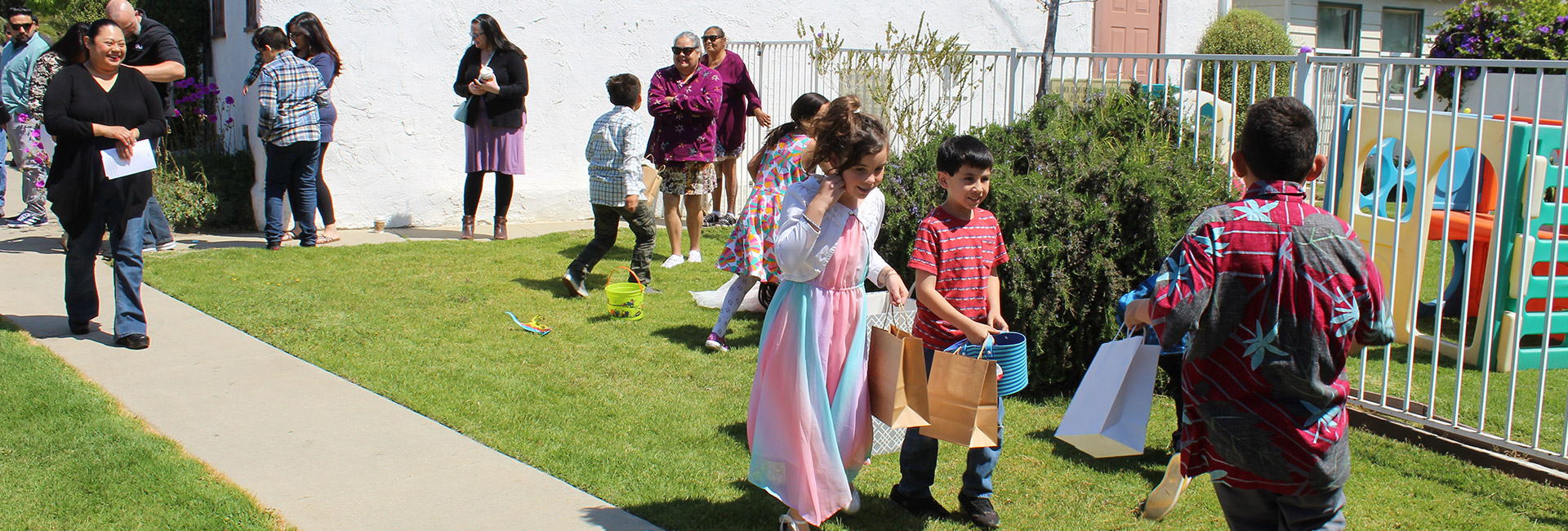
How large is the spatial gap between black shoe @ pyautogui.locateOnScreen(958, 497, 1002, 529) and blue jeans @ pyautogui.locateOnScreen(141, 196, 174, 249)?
7059 mm

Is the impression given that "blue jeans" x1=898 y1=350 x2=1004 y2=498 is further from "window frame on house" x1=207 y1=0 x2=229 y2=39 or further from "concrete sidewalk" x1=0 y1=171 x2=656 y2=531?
"window frame on house" x1=207 y1=0 x2=229 y2=39

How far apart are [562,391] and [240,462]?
146 cm

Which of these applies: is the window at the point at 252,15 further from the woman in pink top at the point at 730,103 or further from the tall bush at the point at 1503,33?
the tall bush at the point at 1503,33

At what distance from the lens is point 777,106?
1103 cm

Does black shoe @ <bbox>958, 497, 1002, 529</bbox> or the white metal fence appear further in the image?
the white metal fence

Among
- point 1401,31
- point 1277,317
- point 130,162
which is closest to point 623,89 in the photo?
point 130,162

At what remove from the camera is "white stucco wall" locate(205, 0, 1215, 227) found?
9.46 meters

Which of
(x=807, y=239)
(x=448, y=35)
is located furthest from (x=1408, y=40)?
(x=807, y=239)

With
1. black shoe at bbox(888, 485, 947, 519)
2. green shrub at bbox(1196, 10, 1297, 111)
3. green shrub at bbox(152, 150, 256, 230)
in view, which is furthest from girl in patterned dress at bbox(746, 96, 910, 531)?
green shrub at bbox(1196, 10, 1297, 111)

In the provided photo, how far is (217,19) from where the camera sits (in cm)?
1015

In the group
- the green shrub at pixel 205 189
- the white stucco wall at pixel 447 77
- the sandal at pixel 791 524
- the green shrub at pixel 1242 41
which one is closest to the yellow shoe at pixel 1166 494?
the sandal at pixel 791 524

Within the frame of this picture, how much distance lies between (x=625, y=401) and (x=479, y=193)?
4.87 metres

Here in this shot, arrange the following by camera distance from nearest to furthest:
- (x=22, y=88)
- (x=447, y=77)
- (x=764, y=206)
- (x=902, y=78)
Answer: (x=764, y=206), (x=22, y=88), (x=447, y=77), (x=902, y=78)

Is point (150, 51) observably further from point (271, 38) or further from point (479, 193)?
point (479, 193)
